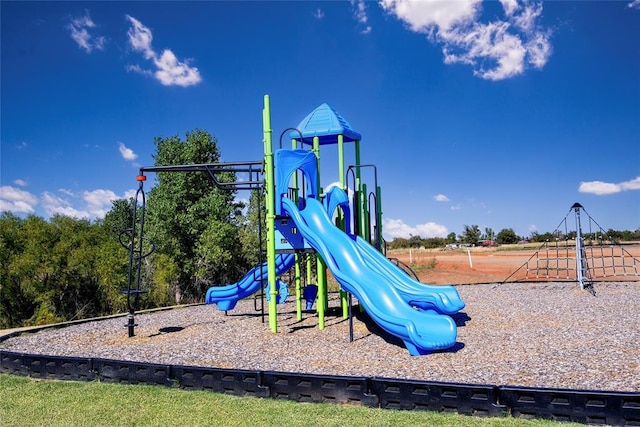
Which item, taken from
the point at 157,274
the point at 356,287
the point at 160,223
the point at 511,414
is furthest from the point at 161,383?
the point at 160,223

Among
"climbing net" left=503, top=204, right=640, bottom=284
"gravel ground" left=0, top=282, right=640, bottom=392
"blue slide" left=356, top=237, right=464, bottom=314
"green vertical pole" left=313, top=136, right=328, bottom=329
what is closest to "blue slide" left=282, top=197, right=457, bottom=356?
"blue slide" left=356, top=237, right=464, bottom=314

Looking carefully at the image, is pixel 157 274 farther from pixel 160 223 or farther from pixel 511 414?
pixel 511 414

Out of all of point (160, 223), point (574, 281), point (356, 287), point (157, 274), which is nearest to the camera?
point (356, 287)

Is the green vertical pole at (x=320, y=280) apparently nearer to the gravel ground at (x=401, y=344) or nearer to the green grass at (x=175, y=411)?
the gravel ground at (x=401, y=344)

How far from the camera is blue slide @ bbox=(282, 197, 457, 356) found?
6.22 m

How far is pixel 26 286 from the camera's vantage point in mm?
11734

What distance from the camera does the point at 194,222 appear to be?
58.5 ft

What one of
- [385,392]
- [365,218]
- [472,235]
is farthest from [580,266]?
[472,235]

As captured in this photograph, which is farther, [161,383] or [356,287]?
[356,287]

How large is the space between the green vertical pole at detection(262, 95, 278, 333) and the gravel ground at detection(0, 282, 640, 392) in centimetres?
45

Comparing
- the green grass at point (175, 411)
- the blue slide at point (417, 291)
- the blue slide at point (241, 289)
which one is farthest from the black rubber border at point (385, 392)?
the blue slide at point (241, 289)

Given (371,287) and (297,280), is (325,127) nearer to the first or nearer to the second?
(297,280)

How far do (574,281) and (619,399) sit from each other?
1307cm

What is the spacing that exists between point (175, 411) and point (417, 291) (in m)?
4.49
